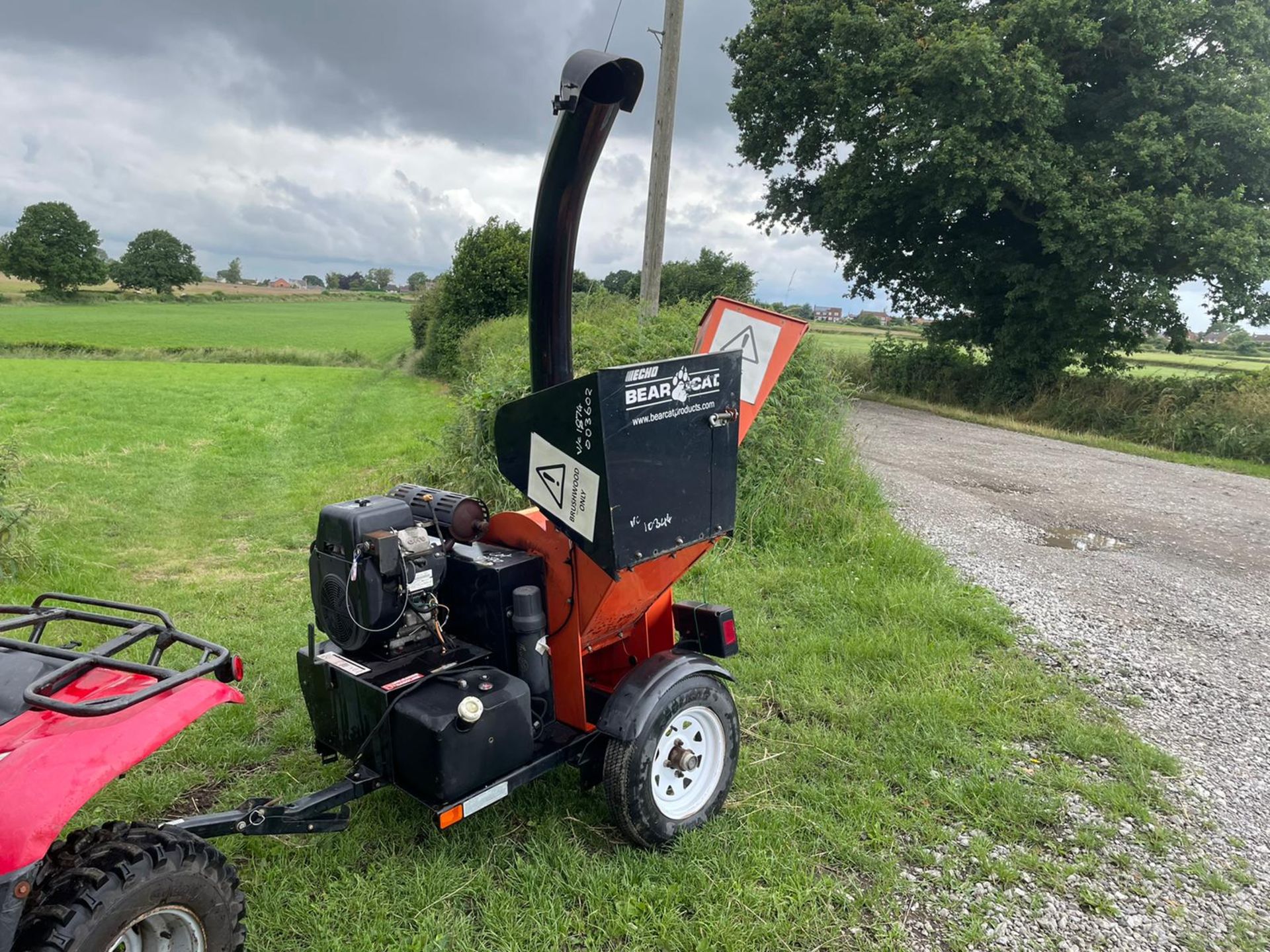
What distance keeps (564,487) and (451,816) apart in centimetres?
111

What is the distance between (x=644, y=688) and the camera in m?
2.97

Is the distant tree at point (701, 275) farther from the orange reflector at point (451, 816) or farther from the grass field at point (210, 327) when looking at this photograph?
the grass field at point (210, 327)

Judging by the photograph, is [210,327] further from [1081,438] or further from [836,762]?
[836,762]

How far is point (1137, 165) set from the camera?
15344mm

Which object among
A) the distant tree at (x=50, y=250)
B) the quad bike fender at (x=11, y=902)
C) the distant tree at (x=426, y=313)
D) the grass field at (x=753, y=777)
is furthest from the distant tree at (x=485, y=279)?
the distant tree at (x=50, y=250)

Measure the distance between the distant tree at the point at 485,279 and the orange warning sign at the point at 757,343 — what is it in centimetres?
1859

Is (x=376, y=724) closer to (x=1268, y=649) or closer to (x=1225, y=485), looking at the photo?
(x=1268, y=649)

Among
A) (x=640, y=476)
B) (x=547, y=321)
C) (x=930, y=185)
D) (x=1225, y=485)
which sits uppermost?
(x=930, y=185)

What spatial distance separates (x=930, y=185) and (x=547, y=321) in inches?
700

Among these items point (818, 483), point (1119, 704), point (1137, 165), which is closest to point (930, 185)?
point (1137, 165)

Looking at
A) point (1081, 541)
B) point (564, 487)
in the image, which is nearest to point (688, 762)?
point (564, 487)

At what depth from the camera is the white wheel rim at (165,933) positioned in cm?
202

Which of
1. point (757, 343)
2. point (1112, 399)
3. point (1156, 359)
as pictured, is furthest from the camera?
point (1156, 359)

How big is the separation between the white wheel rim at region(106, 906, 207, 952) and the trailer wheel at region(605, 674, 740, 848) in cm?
134
